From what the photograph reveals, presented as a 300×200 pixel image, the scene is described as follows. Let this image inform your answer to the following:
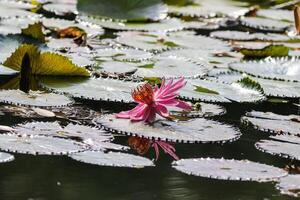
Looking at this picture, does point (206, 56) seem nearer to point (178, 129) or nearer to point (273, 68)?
point (273, 68)

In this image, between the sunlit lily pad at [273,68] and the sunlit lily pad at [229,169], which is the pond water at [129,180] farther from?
the sunlit lily pad at [273,68]

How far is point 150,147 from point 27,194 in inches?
15.5

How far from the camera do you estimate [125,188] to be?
4.48 feet

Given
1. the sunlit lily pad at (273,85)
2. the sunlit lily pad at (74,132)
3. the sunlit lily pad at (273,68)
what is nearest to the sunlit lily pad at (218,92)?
the sunlit lily pad at (273,85)

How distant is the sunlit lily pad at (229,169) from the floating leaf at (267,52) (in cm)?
114

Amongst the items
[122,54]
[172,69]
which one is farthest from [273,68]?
[122,54]

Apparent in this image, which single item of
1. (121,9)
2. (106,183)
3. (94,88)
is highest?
(121,9)

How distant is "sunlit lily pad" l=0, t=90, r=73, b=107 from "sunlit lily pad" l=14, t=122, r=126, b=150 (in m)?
0.18

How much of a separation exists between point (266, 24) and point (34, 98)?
5.52ft

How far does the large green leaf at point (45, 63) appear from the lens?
2104 millimetres

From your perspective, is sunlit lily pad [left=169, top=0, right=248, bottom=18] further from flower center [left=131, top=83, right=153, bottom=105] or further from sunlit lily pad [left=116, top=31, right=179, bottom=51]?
flower center [left=131, top=83, right=153, bottom=105]

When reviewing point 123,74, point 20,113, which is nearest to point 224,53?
point 123,74

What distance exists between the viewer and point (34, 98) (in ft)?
6.24

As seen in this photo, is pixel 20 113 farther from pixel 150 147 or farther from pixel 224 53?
pixel 224 53
